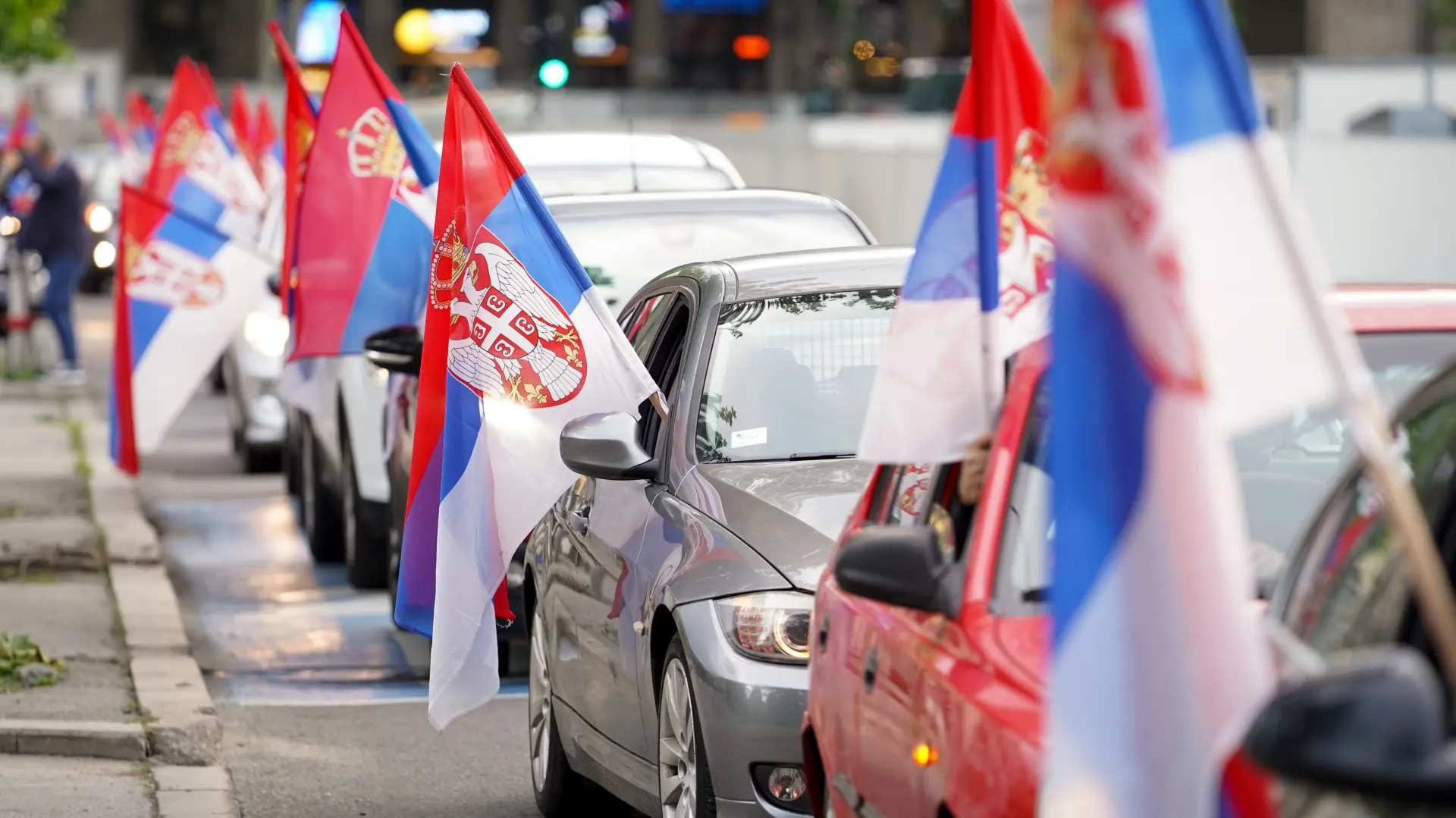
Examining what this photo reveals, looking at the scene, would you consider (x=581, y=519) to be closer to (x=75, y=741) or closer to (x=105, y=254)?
(x=75, y=741)

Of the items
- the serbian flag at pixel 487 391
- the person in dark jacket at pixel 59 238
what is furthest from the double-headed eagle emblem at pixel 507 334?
the person in dark jacket at pixel 59 238

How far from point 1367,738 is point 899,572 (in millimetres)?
1750

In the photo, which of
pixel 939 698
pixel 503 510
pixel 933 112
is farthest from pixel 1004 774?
pixel 933 112

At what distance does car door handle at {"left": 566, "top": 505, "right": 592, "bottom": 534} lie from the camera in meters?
7.06

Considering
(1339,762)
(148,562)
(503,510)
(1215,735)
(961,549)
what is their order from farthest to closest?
(148,562), (503,510), (961,549), (1215,735), (1339,762)

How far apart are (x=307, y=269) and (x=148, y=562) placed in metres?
2.33

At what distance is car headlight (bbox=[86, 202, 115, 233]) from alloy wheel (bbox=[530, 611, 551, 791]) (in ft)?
91.3

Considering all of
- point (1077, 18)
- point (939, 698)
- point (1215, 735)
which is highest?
point (1077, 18)

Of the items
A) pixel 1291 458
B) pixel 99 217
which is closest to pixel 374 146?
pixel 1291 458

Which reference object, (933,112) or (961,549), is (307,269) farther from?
(933,112)

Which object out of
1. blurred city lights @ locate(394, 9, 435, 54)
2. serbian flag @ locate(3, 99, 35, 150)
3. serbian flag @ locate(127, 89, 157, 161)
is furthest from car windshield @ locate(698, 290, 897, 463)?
blurred city lights @ locate(394, 9, 435, 54)

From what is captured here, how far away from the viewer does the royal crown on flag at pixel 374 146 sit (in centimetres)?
1065

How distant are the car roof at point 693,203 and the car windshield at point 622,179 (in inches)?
61.3

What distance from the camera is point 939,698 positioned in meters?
4.09
